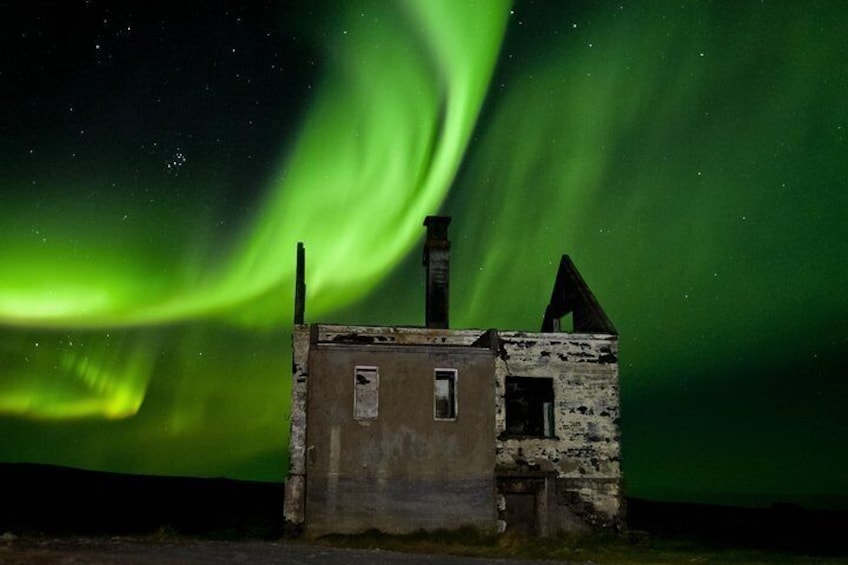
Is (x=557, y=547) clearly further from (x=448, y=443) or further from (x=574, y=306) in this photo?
(x=574, y=306)

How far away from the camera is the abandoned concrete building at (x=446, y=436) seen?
23.2 metres

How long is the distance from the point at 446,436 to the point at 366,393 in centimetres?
256

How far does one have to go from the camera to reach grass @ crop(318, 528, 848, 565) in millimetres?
19609

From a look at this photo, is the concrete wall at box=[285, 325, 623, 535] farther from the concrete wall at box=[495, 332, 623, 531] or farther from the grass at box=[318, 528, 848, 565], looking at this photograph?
the grass at box=[318, 528, 848, 565]

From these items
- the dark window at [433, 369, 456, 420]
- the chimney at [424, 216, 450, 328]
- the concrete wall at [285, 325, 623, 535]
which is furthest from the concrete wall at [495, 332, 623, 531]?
the chimney at [424, 216, 450, 328]

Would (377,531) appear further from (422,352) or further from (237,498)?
(237,498)

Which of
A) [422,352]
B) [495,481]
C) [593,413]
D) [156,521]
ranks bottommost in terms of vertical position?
[156,521]

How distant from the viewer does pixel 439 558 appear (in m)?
18.1

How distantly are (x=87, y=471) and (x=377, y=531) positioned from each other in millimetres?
70453

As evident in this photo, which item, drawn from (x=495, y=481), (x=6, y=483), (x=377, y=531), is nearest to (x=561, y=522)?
(x=495, y=481)

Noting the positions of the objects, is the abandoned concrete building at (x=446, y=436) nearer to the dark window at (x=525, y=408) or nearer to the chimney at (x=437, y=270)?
the chimney at (x=437, y=270)

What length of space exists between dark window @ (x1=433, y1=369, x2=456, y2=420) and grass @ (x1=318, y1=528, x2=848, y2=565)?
334 cm

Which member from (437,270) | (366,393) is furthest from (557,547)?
(437,270)

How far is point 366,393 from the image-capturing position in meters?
24.1
